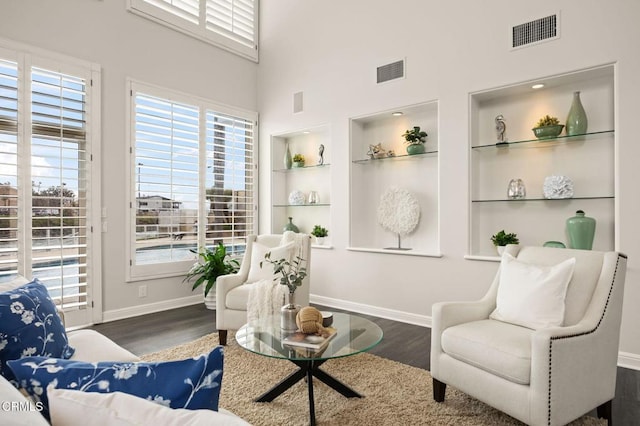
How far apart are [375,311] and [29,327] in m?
A: 3.42

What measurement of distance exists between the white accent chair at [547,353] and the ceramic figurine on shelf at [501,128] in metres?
1.65

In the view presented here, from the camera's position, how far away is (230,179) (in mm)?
5383

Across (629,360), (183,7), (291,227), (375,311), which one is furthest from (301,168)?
(629,360)

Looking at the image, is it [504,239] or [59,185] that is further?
[59,185]

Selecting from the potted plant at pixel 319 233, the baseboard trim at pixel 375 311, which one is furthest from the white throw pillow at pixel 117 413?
the potted plant at pixel 319 233

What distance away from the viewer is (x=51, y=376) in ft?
2.97

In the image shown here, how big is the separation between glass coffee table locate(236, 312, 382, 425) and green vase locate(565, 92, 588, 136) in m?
2.41

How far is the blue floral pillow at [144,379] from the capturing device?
0.85m

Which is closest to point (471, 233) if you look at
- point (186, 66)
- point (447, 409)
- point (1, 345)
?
point (447, 409)

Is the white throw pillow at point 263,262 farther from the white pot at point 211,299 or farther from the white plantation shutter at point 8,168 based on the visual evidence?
the white plantation shutter at point 8,168

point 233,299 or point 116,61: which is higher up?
point 116,61

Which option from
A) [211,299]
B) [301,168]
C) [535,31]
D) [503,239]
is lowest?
[211,299]

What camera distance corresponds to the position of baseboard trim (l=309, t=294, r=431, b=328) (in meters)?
4.07

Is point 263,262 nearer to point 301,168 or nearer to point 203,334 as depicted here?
point 203,334
